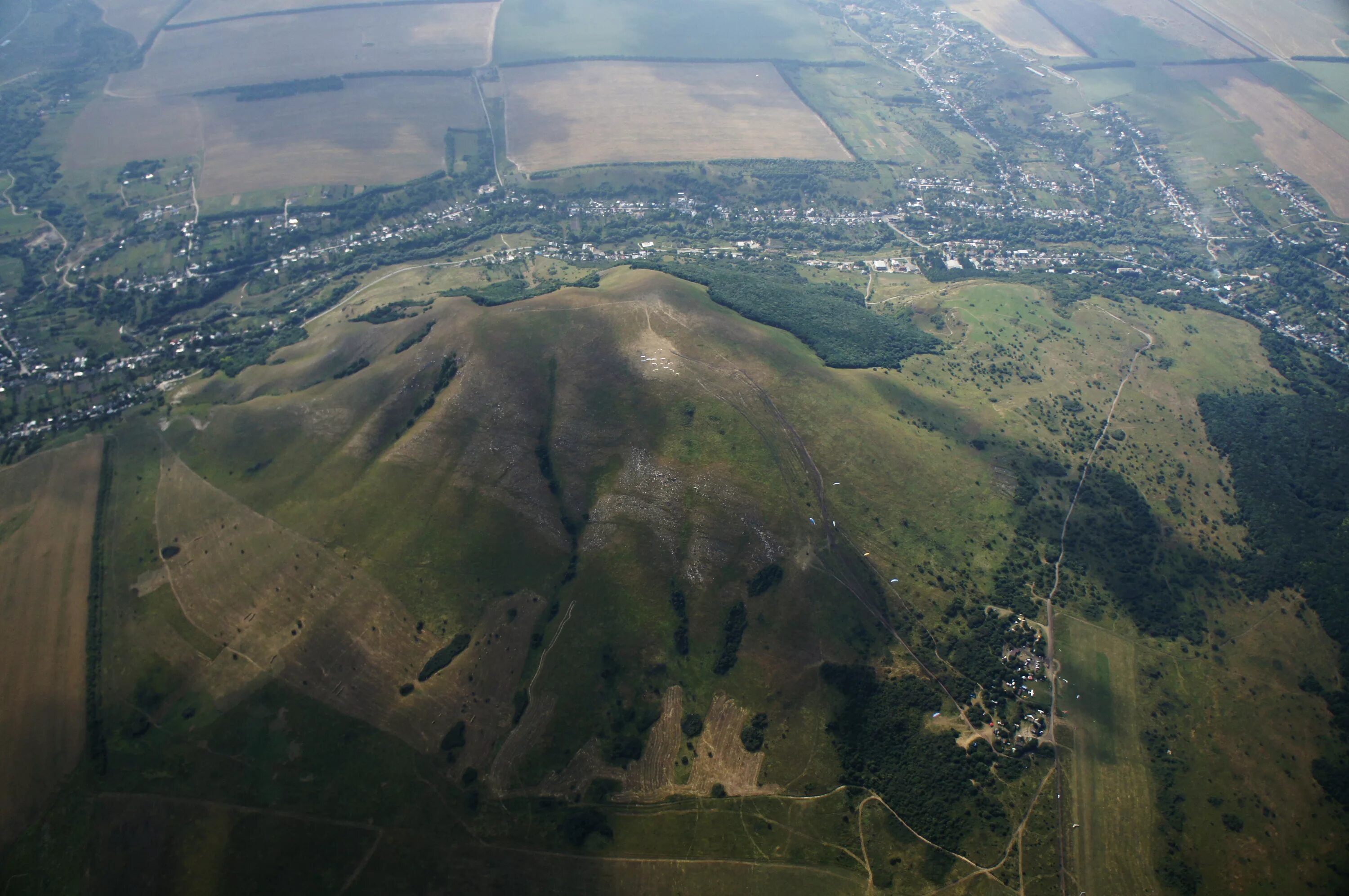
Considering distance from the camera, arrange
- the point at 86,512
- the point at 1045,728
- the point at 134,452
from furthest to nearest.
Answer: the point at 134,452 → the point at 86,512 → the point at 1045,728

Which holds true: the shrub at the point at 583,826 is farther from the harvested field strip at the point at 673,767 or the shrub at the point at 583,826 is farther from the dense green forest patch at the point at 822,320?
the dense green forest patch at the point at 822,320

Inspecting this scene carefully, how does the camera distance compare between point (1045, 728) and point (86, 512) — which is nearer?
point (1045, 728)

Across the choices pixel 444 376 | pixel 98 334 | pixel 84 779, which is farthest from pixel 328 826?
pixel 98 334

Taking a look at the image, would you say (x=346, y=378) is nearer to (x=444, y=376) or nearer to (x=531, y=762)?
(x=444, y=376)

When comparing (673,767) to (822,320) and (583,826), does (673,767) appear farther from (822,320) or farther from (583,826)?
(822,320)

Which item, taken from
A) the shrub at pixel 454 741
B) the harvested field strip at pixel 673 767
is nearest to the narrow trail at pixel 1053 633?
the harvested field strip at pixel 673 767

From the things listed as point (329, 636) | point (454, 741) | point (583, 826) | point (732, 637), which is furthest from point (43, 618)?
point (732, 637)
